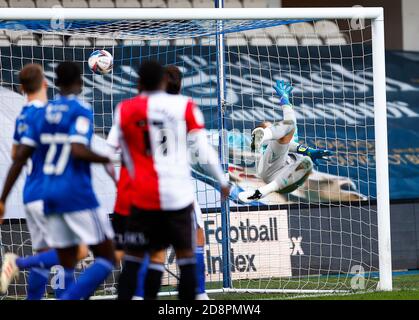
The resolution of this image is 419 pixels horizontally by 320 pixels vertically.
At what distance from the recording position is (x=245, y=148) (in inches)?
492

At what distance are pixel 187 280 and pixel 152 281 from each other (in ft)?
1.03

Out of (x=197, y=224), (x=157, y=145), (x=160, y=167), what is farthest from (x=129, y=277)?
(x=197, y=224)

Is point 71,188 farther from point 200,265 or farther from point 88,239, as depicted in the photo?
point 200,265

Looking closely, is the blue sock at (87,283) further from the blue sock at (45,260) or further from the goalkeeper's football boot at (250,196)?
the goalkeeper's football boot at (250,196)

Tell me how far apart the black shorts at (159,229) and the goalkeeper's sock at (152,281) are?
235 mm

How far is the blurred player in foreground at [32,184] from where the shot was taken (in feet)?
21.8

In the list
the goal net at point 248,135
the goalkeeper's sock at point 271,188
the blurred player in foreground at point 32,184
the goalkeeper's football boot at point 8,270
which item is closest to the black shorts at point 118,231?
the blurred player in foreground at point 32,184

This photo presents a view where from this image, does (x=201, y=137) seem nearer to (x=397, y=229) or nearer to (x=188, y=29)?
(x=188, y=29)

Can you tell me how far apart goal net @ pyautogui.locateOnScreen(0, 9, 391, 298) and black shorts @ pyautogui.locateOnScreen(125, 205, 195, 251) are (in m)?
3.12

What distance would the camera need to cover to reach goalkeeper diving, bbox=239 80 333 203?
9.94 m

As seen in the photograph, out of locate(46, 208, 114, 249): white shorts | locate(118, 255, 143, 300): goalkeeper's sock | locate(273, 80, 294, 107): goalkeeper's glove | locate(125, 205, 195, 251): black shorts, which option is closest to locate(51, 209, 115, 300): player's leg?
locate(46, 208, 114, 249): white shorts

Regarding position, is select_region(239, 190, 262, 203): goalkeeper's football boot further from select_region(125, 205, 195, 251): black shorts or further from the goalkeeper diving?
select_region(125, 205, 195, 251): black shorts
